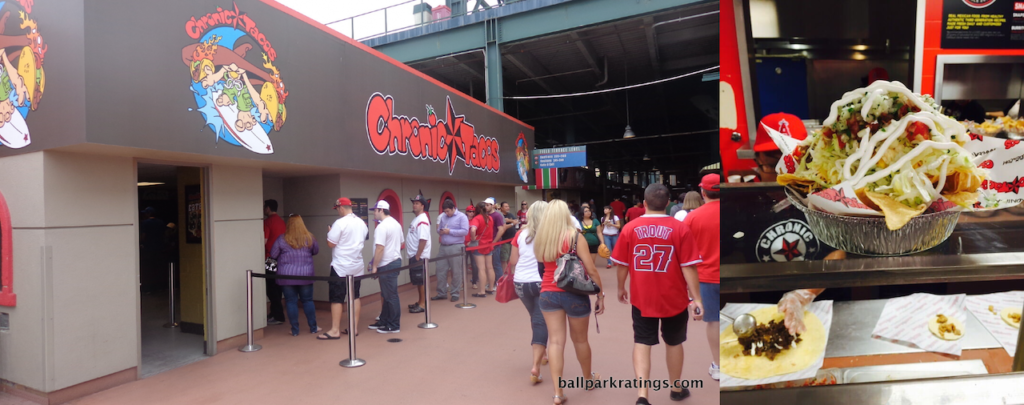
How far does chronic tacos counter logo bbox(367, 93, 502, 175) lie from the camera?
690cm

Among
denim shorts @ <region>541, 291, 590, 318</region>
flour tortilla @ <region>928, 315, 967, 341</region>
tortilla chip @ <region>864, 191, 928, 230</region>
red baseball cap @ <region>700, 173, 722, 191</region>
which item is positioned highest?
red baseball cap @ <region>700, 173, 722, 191</region>

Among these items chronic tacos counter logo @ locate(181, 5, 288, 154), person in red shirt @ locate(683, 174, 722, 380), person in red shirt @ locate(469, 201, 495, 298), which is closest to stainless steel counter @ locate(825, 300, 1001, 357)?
person in red shirt @ locate(683, 174, 722, 380)

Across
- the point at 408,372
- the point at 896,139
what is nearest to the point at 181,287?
the point at 408,372

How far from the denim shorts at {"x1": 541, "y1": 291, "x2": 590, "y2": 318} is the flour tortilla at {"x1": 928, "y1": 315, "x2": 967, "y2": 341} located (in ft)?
6.33

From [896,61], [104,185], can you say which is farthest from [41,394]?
[896,61]

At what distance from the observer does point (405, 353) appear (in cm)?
484

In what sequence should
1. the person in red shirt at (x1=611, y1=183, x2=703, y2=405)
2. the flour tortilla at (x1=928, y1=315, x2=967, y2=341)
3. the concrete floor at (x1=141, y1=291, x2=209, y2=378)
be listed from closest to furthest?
1. the flour tortilla at (x1=928, y1=315, x2=967, y2=341)
2. the person in red shirt at (x1=611, y1=183, x2=703, y2=405)
3. the concrete floor at (x1=141, y1=291, x2=209, y2=378)

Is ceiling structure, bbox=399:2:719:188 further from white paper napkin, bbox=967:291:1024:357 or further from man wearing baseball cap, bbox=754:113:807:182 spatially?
man wearing baseball cap, bbox=754:113:807:182

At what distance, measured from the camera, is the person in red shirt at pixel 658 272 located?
9.96 ft

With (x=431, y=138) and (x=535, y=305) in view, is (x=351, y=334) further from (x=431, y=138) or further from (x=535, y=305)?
(x=431, y=138)

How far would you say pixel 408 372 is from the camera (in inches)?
168

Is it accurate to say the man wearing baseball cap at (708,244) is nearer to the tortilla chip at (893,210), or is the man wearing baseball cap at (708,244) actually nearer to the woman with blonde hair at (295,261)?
the tortilla chip at (893,210)

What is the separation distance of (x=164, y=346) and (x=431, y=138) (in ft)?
15.6

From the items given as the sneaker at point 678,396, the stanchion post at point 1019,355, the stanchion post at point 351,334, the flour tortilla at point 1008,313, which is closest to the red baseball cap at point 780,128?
the flour tortilla at point 1008,313
